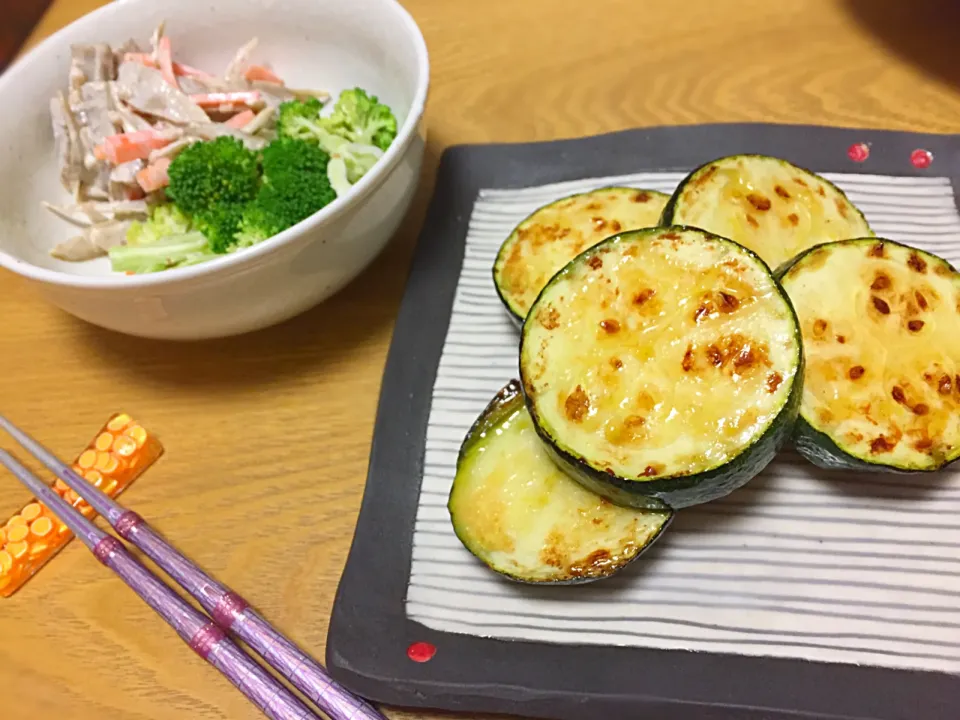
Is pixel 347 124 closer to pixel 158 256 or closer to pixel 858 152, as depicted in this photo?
pixel 158 256

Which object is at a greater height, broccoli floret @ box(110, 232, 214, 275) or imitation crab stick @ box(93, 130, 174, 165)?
imitation crab stick @ box(93, 130, 174, 165)

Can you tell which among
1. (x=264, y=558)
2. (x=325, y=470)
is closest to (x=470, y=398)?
(x=325, y=470)

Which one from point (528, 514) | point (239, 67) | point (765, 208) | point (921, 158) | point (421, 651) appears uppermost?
point (239, 67)

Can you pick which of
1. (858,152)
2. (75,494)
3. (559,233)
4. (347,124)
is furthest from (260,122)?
(858,152)

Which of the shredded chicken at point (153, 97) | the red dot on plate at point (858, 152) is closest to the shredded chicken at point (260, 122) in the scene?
the shredded chicken at point (153, 97)

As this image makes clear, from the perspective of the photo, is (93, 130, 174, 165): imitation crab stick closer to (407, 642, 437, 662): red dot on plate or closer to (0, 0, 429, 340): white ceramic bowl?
(0, 0, 429, 340): white ceramic bowl

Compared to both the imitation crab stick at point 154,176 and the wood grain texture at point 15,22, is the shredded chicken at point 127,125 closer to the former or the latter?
the imitation crab stick at point 154,176

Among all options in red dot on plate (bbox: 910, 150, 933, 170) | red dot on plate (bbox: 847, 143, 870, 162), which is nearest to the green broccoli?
red dot on plate (bbox: 847, 143, 870, 162)
